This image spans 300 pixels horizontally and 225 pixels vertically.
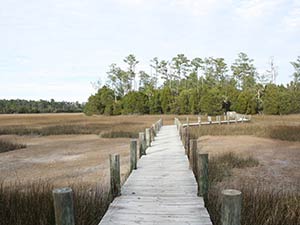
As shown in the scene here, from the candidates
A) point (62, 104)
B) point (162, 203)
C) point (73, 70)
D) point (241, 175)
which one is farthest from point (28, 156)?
point (62, 104)

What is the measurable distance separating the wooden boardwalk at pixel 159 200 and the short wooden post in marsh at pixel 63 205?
113cm

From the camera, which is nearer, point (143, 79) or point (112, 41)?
point (112, 41)

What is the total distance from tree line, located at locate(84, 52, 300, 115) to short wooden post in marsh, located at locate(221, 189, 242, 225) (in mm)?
43187

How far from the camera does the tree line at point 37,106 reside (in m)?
80.1

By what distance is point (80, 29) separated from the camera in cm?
2655

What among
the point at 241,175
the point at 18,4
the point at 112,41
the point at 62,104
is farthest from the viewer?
the point at 62,104

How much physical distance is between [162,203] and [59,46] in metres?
26.9

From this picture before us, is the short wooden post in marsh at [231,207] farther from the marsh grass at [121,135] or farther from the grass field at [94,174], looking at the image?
the marsh grass at [121,135]

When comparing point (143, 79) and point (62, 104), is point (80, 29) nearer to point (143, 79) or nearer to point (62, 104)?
point (143, 79)

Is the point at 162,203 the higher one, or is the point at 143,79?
the point at 143,79

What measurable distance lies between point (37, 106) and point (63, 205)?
293 ft

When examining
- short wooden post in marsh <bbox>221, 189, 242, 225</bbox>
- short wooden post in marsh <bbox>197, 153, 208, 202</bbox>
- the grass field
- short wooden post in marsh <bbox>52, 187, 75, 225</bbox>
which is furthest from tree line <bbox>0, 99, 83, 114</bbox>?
short wooden post in marsh <bbox>221, 189, 242, 225</bbox>

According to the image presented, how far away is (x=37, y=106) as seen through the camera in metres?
87.5

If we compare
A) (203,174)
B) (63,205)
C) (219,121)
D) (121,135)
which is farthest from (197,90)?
(63,205)
